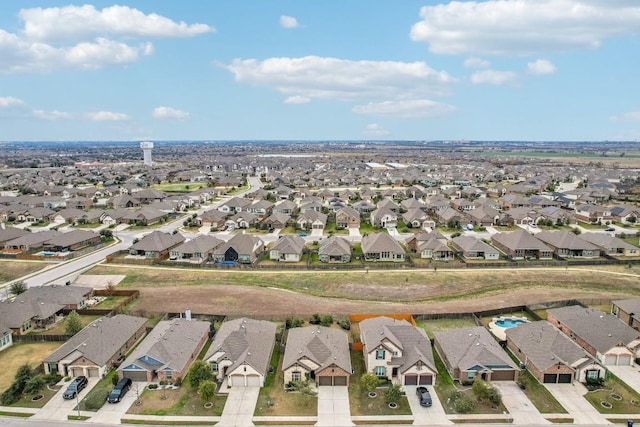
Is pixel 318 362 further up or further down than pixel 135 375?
further up

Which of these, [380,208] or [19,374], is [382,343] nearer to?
[19,374]

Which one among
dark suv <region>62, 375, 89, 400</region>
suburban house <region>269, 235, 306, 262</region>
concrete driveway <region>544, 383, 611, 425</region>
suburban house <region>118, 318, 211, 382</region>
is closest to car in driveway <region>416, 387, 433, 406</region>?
concrete driveway <region>544, 383, 611, 425</region>

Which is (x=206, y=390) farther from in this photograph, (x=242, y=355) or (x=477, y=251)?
(x=477, y=251)

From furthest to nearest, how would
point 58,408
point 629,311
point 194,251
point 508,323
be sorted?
point 194,251
point 508,323
point 629,311
point 58,408

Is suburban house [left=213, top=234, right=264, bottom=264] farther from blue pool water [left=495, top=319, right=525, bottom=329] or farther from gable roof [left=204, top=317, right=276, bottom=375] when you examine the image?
blue pool water [left=495, top=319, right=525, bottom=329]

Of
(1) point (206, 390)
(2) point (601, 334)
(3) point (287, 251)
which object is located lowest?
(1) point (206, 390)

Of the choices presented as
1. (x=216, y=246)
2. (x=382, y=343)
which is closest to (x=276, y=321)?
(x=382, y=343)

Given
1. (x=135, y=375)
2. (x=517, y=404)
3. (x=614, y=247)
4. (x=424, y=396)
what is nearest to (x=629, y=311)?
(x=517, y=404)
